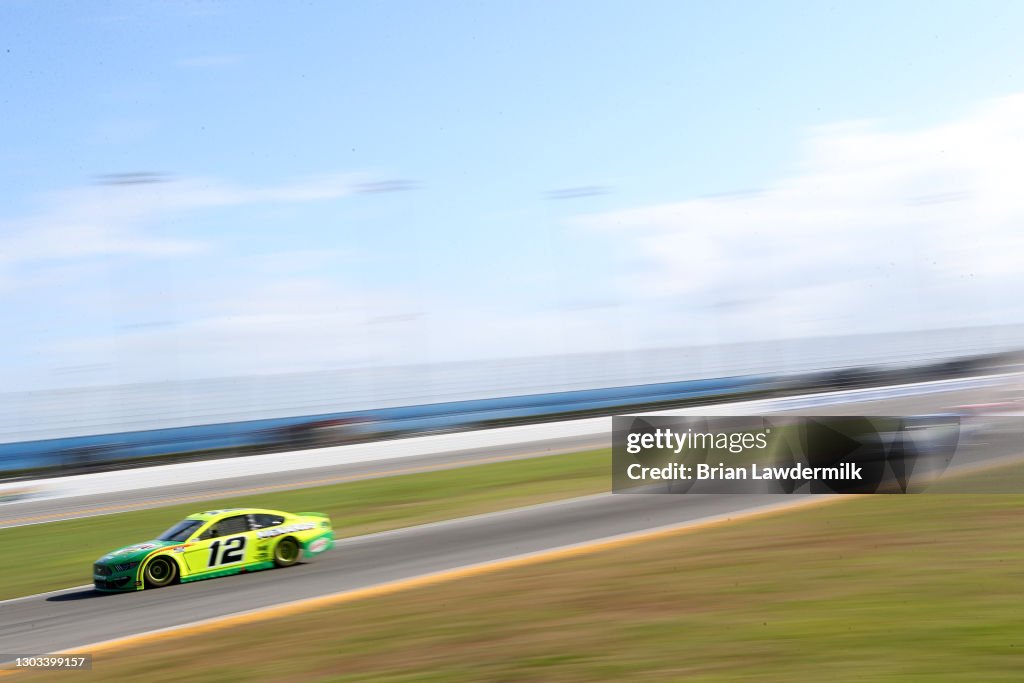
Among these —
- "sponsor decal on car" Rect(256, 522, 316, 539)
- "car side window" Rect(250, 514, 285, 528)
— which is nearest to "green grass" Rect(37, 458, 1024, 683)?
"sponsor decal on car" Rect(256, 522, 316, 539)

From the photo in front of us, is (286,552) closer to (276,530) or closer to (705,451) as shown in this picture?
(276,530)

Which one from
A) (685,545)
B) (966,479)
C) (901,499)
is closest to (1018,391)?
(966,479)

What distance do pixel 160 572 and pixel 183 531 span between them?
2.30 feet

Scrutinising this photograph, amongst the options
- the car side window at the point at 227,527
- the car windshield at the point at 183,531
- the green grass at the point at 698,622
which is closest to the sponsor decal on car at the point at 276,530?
the car side window at the point at 227,527

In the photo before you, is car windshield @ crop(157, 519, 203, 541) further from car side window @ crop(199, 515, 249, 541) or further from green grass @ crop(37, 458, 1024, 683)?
green grass @ crop(37, 458, 1024, 683)

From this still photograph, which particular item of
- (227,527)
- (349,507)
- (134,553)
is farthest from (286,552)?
(349,507)

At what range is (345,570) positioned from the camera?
42.1 feet

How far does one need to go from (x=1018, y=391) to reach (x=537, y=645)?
1390cm

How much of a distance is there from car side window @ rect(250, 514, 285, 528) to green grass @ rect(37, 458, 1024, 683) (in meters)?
3.65

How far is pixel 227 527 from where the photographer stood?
13258 millimetres

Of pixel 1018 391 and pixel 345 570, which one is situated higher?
pixel 1018 391

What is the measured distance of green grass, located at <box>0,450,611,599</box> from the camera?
15.7 m

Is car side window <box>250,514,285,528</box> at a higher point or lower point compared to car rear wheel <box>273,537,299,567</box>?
higher

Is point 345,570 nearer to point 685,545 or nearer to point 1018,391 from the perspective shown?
point 685,545
